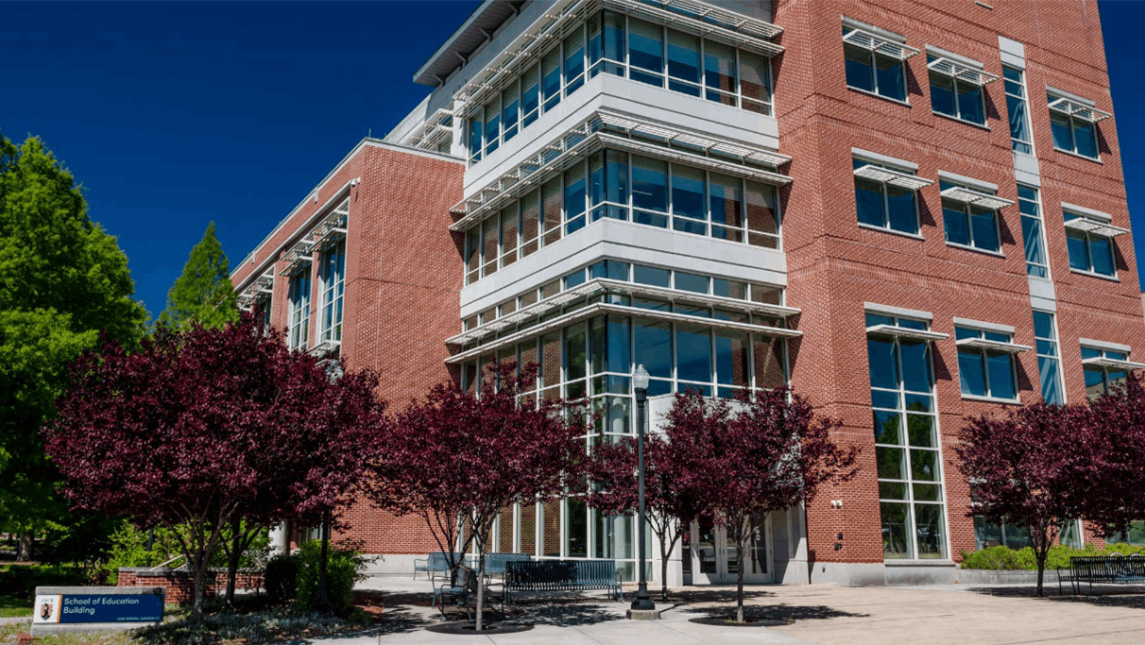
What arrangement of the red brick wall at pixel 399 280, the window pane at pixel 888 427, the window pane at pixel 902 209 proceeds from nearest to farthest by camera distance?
the window pane at pixel 888 427 → the window pane at pixel 902 209 → the red brick wall at pixel 399 280

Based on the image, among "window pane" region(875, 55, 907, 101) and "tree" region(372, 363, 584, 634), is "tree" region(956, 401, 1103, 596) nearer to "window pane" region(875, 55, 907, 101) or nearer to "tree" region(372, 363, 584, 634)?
"tree" region(372, 363, 584, 634)

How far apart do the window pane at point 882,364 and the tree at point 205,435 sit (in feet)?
54.2

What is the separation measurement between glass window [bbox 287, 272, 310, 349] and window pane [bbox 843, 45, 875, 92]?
2138 centimetres

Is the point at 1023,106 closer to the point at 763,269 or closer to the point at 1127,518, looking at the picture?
the point at 763,269

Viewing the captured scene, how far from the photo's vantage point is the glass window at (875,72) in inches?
1158

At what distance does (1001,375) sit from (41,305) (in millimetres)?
27328

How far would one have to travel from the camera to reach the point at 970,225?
30500 mm

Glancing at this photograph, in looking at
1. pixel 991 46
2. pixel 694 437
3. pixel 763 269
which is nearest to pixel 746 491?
pixel 694 437

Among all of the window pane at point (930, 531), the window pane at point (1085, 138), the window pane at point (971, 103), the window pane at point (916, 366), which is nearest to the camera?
the window pane at point (930, 531)

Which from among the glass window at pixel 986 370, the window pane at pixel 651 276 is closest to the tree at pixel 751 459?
Result: the window pane at pixel 651 276

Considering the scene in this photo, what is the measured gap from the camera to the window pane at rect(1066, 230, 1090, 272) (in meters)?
33.9

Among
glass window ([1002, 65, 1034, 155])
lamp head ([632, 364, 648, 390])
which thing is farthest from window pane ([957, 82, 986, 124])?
lamp head ([632, 364, 648, 390])

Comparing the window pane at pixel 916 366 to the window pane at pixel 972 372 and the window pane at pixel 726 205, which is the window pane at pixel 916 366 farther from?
the window pane at pixel 726 205

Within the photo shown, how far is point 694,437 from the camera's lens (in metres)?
17.7
